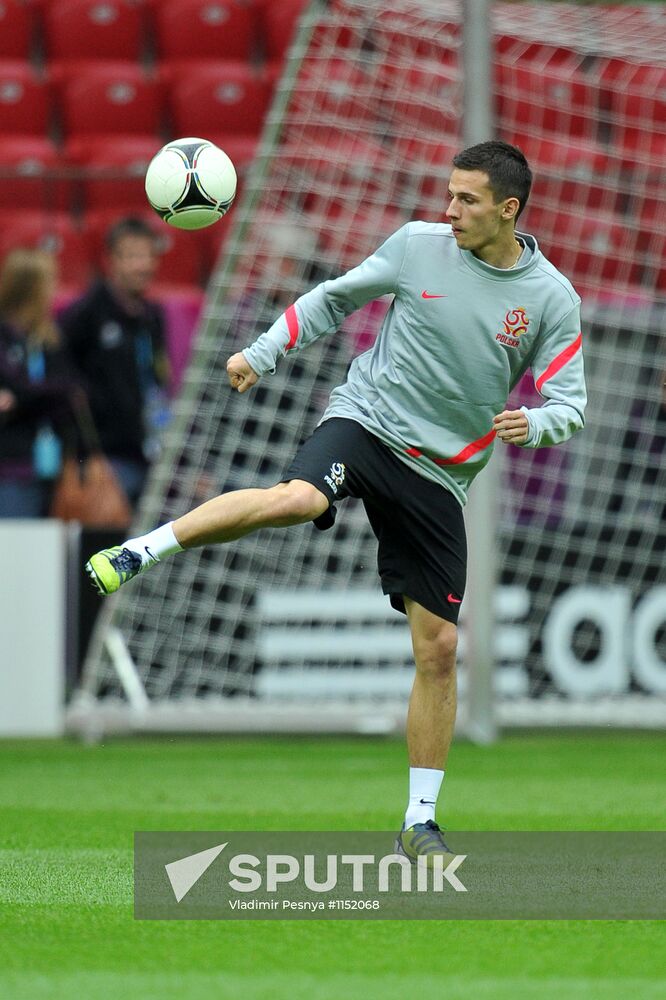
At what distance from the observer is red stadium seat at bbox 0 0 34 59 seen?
14477mm

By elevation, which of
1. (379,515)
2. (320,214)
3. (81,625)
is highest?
(320,214)

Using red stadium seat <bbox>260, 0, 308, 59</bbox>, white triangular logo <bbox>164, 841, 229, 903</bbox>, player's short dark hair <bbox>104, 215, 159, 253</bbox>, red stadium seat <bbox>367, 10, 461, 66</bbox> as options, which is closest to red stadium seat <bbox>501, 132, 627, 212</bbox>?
red stadium seat <bbox>367, 10, 461, 66</bbox>

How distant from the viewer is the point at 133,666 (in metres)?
9.70

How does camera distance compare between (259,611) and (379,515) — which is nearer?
(379,515)

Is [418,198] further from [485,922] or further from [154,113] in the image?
[485,922]

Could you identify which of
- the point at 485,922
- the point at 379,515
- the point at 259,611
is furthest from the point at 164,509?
the point at 485,922

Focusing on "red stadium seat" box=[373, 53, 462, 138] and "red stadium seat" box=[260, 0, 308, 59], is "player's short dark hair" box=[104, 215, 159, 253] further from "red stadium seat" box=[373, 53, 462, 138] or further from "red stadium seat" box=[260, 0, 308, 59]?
"red stadium seat" box=[260, 0, 308, 59]

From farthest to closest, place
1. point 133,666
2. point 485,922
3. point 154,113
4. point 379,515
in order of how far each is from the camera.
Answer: point 154,113 < point 133,666 < point 379,515 < point 485,922

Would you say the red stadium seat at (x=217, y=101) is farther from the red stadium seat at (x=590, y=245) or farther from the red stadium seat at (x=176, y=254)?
the red stadium seat at (x=590, y=245)

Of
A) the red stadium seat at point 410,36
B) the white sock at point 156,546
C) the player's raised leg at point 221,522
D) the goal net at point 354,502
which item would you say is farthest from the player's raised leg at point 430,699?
the red stadium seat at point 410,36

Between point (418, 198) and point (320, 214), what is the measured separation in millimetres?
553

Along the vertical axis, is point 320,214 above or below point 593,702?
above

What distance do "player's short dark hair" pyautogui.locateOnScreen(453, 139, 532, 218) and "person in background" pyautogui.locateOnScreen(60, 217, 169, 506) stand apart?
492 centimetres

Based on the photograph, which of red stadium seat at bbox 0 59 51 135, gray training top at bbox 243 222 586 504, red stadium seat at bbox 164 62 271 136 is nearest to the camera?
gray training top at bbox 243 222 586 504
